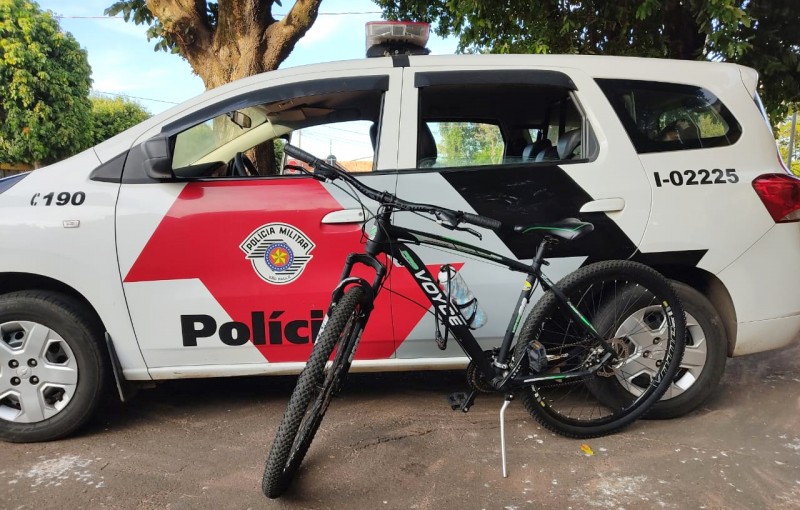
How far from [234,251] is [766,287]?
2.69 m

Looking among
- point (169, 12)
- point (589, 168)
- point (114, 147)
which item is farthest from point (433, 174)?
point (169, 12)

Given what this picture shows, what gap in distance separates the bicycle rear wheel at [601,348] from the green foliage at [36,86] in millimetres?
23646

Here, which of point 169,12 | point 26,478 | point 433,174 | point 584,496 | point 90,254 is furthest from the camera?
point 169,12

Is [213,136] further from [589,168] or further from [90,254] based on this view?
[589,168]

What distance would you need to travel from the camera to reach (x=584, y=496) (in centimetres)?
228

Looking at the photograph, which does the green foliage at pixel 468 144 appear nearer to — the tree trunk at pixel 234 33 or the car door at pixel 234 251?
the car door at pixel 234 251

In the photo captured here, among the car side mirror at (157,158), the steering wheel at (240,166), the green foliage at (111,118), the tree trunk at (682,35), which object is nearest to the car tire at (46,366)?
the car side mirror at (157,158)

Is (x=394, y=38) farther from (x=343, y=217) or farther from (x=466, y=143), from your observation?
(x=343, y=217)

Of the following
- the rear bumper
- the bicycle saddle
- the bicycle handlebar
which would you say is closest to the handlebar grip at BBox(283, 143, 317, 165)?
the bicycle handlebar

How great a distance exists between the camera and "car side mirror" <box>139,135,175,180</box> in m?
2.54

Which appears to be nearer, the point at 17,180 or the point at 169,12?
the point at 17,180

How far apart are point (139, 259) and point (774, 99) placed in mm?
7315

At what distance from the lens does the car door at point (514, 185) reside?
9.08ft

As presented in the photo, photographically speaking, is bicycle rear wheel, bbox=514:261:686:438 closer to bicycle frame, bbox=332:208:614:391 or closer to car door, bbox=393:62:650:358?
bicycle frame, bbox=332:208:614:391
